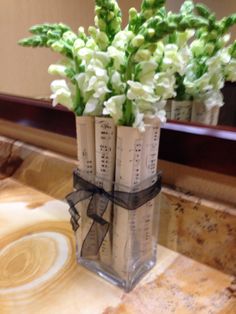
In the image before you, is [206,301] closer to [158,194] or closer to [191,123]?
[158,194]

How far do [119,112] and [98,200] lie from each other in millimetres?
164

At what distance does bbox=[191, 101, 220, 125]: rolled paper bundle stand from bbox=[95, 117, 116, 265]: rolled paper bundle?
0.20m

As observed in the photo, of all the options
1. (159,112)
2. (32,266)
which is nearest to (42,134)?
(32,266)

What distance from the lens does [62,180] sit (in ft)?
2.43

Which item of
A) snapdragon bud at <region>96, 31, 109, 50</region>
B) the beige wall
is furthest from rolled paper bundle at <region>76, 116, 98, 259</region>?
the beige wall

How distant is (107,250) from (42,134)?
0.43 metres

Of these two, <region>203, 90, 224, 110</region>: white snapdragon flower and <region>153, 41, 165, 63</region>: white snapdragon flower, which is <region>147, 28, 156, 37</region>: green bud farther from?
<region>203, 90, 224, 110</region>: white snapdragon flower

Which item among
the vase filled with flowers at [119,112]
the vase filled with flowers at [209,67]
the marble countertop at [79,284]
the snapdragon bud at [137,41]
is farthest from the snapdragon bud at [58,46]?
the marble countertop at [79,284]

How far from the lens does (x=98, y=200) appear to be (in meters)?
0.47

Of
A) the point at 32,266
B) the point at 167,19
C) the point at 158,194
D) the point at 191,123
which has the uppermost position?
the point at 167,19

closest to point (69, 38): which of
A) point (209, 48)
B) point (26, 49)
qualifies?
point (209, 48)

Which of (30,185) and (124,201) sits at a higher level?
(124,201)

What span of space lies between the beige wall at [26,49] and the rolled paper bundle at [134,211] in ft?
1.69

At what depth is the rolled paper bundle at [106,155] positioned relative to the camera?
1.36 ft
